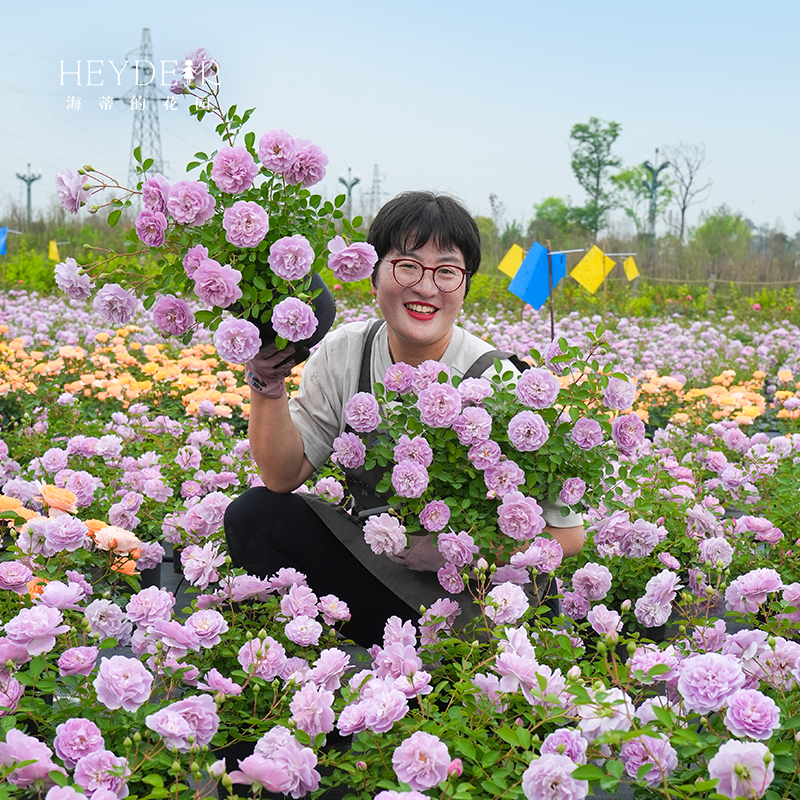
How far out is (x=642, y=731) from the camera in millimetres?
1087

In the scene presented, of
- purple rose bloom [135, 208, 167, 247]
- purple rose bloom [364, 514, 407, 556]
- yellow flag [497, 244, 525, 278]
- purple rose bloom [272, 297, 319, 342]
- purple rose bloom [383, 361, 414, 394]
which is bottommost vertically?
Answer: purple rose bloom [364, 514, 407, 556]

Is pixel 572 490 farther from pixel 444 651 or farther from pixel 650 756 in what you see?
pixel 650 756

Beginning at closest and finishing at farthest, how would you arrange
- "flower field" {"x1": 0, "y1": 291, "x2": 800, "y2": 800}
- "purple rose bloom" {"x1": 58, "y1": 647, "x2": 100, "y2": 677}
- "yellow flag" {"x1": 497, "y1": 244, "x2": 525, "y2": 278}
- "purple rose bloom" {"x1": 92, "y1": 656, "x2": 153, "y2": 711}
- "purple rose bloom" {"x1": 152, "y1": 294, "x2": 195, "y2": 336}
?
"flower field" {"x1": 0, "y1": 291, "x2": 800, "y2": 800}, "purple rose bloom" {"x1": 92, "y1": 656, "x2": 153, "y2": 711}, "purple rose bloom" {"x1": 58, "y1": 647, "x2": 100, "y2": 677}, "purple rose bloom" {"x1": 152, "y1": 294, "x2": 195, "y2": 336}, "yellow flag" {"x1": 497, "y1": 244, "x2": 525, "y2": 278}

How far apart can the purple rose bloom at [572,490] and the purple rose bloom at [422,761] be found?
2.18 feet

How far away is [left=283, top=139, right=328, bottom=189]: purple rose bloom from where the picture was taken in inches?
58.4

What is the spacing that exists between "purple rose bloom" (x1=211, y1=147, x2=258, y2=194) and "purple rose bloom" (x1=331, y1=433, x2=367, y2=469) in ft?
1.73

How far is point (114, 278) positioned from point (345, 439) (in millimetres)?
535

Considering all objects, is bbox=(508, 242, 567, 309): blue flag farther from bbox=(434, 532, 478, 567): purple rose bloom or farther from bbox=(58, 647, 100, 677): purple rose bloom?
bbox=(58, 647, 100, 677): purple rose bloom

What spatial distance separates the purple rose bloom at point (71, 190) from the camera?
1.49 m

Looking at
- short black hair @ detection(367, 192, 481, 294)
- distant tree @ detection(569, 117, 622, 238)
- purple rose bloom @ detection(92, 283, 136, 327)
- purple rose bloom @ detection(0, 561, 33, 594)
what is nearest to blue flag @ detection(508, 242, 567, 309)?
short black hair @ detection(367, 192, 481, 294)

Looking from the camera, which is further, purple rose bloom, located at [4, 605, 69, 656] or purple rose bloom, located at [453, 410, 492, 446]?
purple rose bloom, located at [453, 410, 492, 446]

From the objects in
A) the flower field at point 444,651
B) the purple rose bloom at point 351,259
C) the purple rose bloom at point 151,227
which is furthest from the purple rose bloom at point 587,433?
the purple rose bloom at point 151,227

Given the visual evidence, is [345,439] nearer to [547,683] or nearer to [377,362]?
[377,362]

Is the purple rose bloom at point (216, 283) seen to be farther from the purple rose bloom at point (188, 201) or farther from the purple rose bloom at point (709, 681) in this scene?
the purple rose bloom at point (709, 681)
